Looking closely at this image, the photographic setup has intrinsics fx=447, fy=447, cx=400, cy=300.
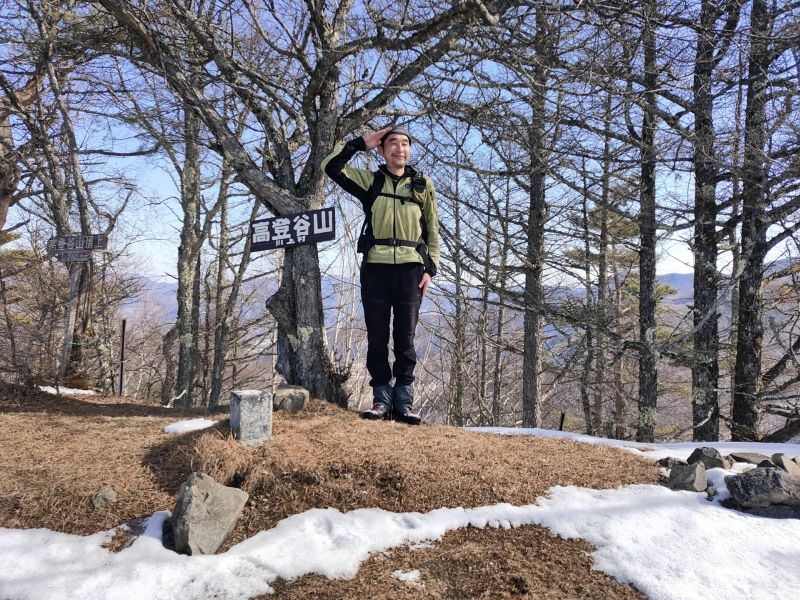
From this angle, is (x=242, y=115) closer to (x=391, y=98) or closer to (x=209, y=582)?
(x=391, y=98)

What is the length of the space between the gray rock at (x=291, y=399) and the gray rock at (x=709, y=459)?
310 cm

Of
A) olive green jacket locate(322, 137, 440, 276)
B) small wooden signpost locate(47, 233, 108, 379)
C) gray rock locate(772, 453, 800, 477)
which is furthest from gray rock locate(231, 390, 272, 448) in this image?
small wooden signpost locate(47, 233, 108, 379)

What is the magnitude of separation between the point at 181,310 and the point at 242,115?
15.6 ft

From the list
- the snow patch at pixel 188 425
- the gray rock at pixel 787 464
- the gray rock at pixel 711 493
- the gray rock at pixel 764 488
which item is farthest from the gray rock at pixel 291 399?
the gray rock at pixel 787 464

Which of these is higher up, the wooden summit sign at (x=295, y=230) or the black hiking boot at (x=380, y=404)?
the wooden summit sign at (x=295, y=230)

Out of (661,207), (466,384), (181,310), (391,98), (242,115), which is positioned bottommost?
(466,384)

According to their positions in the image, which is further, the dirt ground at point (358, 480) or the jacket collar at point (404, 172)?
the jacket collar at point (404, 172)

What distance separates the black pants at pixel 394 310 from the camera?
4.03m

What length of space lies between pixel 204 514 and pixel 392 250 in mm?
2439

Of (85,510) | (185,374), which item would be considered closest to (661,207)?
(85,510)

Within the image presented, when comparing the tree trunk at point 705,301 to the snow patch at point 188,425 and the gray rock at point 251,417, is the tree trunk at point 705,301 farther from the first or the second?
the snow patch at point 188,425

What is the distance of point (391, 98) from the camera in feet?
15.5

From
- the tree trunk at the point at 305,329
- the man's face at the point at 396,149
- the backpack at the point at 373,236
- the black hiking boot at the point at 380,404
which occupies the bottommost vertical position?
the black hiking boot at the point at 380,404

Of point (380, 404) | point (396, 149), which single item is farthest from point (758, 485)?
point (396, 149)
